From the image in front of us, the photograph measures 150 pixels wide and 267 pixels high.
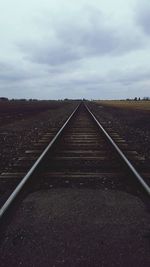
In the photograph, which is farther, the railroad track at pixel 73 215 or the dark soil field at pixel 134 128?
the dark soil field at pixel 134 128

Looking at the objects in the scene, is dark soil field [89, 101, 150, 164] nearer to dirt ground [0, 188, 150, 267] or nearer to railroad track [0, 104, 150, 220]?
railroad track [0, 104, 150, 220]

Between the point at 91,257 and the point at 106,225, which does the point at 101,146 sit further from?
the point at 91,257

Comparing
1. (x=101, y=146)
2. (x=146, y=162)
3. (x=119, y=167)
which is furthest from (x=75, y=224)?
(x=101, y=146)

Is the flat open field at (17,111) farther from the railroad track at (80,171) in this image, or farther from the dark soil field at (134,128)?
the railroad track at (80,171)

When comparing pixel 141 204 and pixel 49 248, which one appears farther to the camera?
pixel 141 204

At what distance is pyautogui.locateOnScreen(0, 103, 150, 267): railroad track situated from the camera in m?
2.72

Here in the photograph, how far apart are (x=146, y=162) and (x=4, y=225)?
399cm

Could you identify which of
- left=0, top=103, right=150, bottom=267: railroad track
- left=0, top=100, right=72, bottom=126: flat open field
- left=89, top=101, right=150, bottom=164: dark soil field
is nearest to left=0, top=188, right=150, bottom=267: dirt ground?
left=0, top=103, right=150, bottom=267: railroad track

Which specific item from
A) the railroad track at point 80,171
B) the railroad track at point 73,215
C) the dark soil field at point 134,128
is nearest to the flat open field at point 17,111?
the dark soil field at point 134,128

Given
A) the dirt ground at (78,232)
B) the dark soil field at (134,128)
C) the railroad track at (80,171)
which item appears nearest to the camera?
the dirt ground at (78,232)

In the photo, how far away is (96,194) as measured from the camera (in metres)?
4.39

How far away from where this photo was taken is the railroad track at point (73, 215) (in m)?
2.72

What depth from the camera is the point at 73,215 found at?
361 centimetres

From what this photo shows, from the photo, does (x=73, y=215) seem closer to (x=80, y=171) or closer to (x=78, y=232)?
(x=78, y=232)
